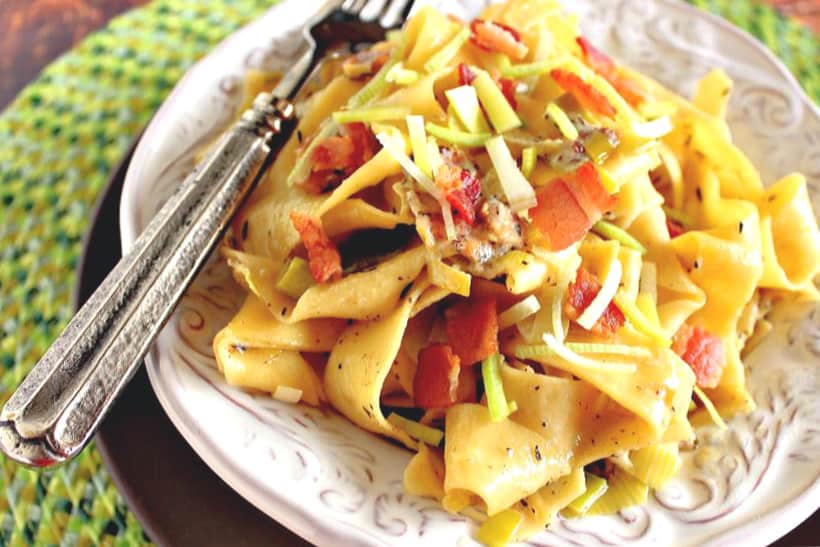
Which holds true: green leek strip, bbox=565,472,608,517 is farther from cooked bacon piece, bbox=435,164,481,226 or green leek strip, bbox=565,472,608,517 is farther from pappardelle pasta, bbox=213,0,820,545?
cooked bacon piece, bbox=435,164,481,226

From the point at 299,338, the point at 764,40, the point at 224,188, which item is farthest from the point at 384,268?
the point at 764,40

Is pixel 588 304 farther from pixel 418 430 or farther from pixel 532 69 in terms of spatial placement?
pixel 532 69

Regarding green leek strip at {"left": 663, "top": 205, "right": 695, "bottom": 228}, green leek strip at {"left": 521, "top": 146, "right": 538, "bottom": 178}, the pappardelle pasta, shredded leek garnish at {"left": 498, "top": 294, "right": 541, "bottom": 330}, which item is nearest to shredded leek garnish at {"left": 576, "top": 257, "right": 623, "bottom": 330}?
the pappardelle pasta

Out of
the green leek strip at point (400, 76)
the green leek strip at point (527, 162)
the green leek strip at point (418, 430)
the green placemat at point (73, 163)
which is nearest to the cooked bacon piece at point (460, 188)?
the green leek strip at point (527, 162)

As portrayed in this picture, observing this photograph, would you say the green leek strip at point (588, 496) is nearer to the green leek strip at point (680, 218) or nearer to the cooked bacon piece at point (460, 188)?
the cooked bacon piece at point (460, 188)

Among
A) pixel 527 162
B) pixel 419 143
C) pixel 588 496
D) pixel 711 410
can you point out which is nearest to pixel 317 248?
pixel 419 143

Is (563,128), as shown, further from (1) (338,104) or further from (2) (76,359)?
(2) (76,359)
